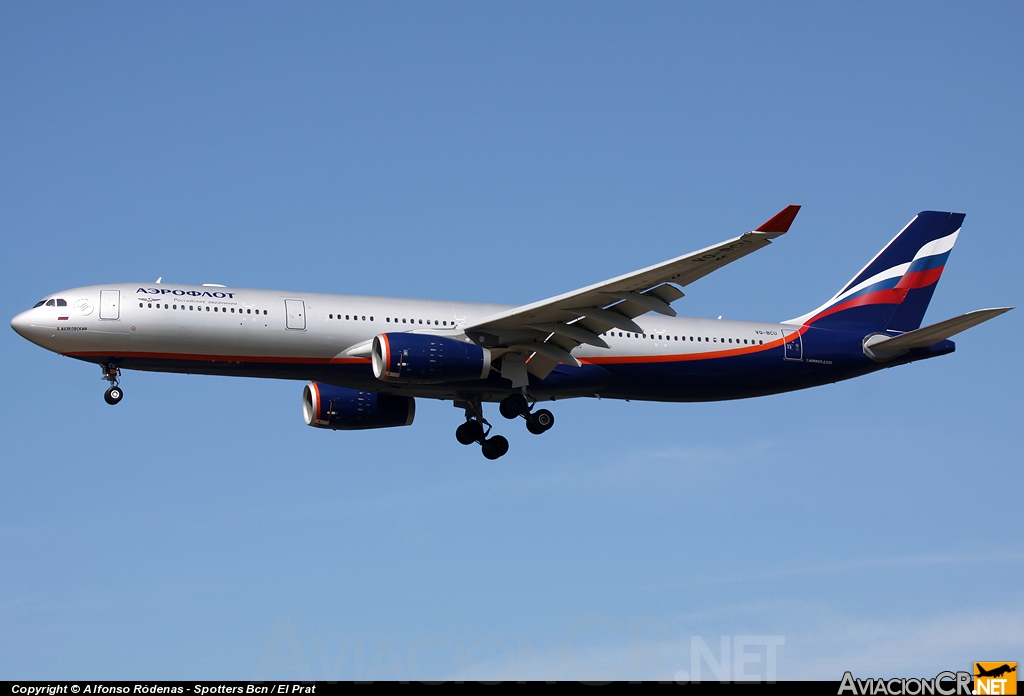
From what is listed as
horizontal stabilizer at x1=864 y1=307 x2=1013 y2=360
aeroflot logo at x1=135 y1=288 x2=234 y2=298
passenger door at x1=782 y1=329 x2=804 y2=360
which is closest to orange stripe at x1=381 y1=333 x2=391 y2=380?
aeroflot logo at x1=135 y1=288 x2=234 y2=298

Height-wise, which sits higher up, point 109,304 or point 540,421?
point 109,304

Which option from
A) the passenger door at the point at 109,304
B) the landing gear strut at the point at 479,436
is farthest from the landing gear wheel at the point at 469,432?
the passenger door at the point at 109,304

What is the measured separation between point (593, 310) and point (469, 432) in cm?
739

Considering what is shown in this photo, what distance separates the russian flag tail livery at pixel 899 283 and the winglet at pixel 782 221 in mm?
11964

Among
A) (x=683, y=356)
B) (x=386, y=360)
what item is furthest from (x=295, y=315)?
(x=683, y=356)

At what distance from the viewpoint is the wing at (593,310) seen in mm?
30547

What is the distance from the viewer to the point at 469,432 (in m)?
39.3

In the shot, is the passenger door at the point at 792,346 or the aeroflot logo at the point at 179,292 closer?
the aeroflot logo at the point at 179,292

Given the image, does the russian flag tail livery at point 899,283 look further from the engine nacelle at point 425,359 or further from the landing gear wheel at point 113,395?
the landing gear wheel at point 113,395

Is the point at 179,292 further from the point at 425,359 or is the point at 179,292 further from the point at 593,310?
the point at 593,310

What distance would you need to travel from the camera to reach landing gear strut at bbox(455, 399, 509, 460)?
3934 cm

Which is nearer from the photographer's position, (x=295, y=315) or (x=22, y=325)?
(x=22, y=325)

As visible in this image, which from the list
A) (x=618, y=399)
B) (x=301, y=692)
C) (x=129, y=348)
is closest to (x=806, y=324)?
(x=618, y=399)

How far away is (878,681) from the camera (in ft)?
78.3
